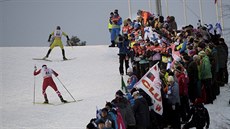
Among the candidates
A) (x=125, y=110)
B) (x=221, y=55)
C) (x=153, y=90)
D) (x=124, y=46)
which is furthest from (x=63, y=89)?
(x=125, y=110)

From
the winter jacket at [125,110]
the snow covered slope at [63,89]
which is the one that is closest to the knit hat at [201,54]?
the snow covered slope at [63,89]

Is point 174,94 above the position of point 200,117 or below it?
above

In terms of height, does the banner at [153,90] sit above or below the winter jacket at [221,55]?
below

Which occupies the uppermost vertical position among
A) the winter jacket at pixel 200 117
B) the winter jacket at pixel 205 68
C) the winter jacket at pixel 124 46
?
the winter jacket at pixel 124 46

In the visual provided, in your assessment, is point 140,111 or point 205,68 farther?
point 205,68

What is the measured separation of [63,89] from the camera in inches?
1027

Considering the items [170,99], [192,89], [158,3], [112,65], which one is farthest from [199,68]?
[158,3]

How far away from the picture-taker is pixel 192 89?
811 inches

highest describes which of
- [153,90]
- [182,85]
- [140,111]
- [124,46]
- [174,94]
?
[124,46]

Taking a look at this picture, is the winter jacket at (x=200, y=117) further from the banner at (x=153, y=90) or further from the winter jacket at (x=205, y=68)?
the winter jacket at (x=205, y=68)

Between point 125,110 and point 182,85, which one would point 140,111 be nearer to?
point 125,110

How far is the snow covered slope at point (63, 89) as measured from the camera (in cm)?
1978

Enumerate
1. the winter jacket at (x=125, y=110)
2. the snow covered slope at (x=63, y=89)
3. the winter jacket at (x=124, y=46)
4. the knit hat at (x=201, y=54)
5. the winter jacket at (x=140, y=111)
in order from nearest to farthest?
the winter jacket at (x=125, y=110)
the winter jacket at (x=140, y=111)
the snow covered slope at (x=63, y=89)
the knit hat at (x=201, y=54)
the winter jacket at (x=124, y=46)

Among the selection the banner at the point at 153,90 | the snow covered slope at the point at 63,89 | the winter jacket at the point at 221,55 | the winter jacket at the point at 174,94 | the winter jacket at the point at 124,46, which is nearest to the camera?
the banner at the point at 153,90
